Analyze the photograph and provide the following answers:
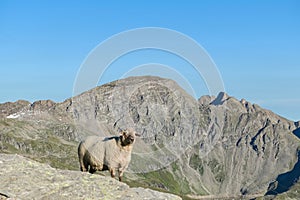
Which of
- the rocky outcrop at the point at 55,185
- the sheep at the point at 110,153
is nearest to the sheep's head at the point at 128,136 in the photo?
the sheep at the point at 110,153

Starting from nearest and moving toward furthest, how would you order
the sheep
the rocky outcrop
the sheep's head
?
the rocky outcrop → the sheep's head → the sheep

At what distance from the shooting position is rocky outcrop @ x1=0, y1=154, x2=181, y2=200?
22.1m

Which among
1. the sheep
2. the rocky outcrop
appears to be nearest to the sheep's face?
the sheep

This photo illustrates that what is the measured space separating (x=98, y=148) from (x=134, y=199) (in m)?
13.2

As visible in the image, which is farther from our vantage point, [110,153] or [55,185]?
[110,153]

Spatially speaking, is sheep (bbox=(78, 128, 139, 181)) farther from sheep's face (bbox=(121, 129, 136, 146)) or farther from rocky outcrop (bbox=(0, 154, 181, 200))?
rocky outcrop (bbox=(0, 154, 181, 200))

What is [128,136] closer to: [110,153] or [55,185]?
[110,153]

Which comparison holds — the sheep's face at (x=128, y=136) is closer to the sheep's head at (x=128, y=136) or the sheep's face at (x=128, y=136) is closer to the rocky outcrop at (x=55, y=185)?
the sheep's head at (x=128, y=136)

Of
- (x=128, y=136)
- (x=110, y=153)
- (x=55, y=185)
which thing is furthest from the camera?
(x=110, y=153)

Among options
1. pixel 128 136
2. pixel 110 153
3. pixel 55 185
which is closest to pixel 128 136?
pixel 128 136

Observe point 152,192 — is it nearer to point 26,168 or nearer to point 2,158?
point 26,168

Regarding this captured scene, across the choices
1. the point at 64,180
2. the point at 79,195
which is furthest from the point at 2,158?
the point at 79,195

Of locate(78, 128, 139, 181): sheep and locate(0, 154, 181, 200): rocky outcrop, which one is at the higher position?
locate(78, 128, 139, 181): sheep

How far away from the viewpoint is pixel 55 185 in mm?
22922
